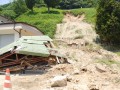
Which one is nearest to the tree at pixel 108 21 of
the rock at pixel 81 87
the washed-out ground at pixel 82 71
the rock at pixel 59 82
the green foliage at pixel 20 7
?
the washed-out ground at pixel 82 71

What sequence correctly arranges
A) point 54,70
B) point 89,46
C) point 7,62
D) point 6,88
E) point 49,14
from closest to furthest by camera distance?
point 6,88 → point 54,70 → point 7,62 → point 89,46 → point 49,14

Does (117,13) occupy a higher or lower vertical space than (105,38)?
higher

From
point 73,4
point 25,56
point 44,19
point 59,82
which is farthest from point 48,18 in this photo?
point 59,82

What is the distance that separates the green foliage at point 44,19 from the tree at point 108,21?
29.2 feet

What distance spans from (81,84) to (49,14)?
104 ft

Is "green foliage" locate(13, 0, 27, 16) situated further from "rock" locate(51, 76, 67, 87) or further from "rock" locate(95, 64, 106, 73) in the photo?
"rock" locate(51, 76, 67, 87)

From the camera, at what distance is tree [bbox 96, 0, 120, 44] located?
902 inches

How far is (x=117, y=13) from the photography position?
76.4 ft

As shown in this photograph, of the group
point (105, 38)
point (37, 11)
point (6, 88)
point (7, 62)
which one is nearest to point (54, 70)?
point (7, 62)

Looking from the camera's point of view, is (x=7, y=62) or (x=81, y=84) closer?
(x=81, y=84)

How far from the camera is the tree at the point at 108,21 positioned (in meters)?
22.9

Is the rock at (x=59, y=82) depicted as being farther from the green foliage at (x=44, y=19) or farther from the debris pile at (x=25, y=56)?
the green foliage at (x=44, y=19)

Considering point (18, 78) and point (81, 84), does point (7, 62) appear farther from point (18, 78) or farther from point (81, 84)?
point (81, 84)

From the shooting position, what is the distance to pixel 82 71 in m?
15.4
